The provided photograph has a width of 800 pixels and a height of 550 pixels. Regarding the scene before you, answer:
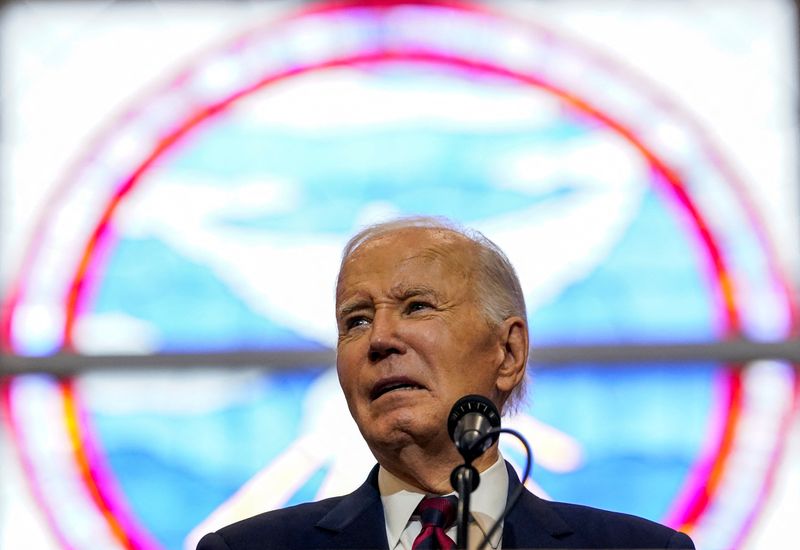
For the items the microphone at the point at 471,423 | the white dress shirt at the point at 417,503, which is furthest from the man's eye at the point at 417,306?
the microphone at the point at 471,423

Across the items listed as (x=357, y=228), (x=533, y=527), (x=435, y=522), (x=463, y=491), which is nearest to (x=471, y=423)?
(x=463, y=491)

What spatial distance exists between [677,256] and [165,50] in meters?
1.76

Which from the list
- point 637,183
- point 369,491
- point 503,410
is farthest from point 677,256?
point 369,491

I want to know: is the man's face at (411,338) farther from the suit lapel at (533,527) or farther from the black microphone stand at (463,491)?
the black microphone stand at (463,491)

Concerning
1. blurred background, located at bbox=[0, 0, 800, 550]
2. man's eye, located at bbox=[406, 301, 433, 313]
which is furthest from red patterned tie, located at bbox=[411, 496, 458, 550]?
blurred background, located at bbox=[0, 0, 800, 550]

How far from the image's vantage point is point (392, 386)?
8.80ft

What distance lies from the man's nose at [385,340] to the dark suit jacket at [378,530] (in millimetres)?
256

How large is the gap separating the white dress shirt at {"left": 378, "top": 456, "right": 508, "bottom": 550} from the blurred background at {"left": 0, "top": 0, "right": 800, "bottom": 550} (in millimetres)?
1509

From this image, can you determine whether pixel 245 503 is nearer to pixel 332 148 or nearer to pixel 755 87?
pixel 332 148

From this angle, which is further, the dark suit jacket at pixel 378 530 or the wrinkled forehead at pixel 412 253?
the wrinkled forehead at pixel 412 253

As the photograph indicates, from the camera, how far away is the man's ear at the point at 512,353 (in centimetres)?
284

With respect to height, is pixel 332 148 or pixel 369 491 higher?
pixel 332 148

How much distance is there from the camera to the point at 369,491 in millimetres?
2752

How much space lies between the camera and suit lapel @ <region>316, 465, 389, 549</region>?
2.65 metres
